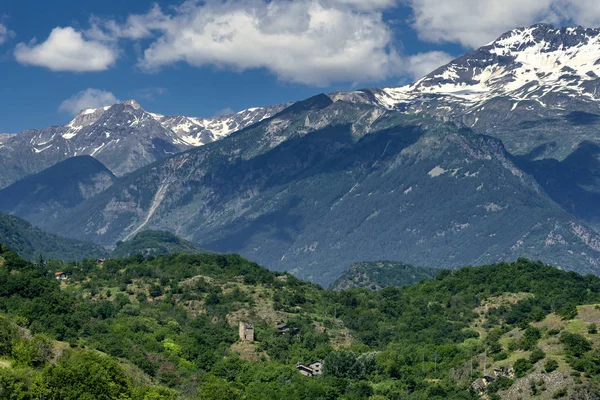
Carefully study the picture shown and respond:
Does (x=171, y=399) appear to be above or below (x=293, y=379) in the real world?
below

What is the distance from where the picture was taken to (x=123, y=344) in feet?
632

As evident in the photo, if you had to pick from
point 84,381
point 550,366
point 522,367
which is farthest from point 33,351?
point 550,366

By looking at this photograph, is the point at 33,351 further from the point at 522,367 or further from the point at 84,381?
the point at 522,367

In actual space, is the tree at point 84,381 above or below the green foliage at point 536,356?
below

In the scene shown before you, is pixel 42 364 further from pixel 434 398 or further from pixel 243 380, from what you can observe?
pixel 434 398

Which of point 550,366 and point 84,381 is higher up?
point 550,366

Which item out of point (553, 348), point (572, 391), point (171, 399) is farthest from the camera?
point (553, 348)

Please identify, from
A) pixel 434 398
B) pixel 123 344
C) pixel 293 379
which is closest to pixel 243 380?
pixel 293 379

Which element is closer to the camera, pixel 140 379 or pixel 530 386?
pixel 140 379

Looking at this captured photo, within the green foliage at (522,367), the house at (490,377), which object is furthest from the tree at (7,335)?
the green foliage at (522,367)

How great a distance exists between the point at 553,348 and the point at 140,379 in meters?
72.2

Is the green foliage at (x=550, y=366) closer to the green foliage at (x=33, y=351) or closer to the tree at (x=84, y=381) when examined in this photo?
the tree at (x=84, y=381)

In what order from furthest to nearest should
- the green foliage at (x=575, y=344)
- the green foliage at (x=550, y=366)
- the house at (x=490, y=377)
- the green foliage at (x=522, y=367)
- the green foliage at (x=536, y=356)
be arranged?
the green foliage at (x=536, y=356), the house at (x=490, y=377), the green foliage at (x=575, y=344), the green foliage at (x=522, y=367), the green foliage at (x=550, y=366)

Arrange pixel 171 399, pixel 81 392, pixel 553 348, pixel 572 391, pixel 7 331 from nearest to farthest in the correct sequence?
pixel 81 392
pixel 171 399
pixel 7 331
pixel 572 391
pixel 553 348
